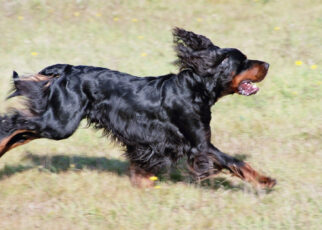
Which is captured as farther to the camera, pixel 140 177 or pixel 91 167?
pixel 91 167

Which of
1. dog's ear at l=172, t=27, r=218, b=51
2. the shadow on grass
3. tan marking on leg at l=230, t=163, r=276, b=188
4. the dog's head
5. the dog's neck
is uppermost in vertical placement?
dog's ear at l=172, t=27, r=218, b=51

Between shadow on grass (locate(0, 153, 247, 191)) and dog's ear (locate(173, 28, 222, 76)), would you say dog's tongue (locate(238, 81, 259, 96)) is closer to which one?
dog's ear (locate(173, 28, 222, 76))

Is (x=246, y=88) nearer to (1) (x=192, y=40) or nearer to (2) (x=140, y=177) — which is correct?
(1) (x=192, y=40)

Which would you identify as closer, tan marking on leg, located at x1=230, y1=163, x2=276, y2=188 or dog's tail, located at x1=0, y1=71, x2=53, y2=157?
tan marking on leg, located at x1=230, y1=163, x2=276, y2=188

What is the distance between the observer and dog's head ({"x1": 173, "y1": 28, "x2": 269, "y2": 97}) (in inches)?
200

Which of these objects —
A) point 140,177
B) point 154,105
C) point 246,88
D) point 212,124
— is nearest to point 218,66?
point 246,88

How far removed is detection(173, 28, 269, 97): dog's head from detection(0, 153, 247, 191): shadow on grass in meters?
0.92

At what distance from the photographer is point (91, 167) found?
Result: 587cm

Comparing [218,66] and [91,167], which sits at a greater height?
[218,66]

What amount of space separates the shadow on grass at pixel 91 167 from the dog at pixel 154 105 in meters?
0.24

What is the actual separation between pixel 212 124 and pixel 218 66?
1990 millimetres

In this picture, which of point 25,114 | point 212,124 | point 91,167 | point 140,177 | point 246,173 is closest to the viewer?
point 246,173

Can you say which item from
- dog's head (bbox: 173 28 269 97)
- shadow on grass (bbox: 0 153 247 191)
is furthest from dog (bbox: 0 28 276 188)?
shadow on grass (bbox: 0 153 247 191)

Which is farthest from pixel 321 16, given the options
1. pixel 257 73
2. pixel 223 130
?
pixel 257 73
